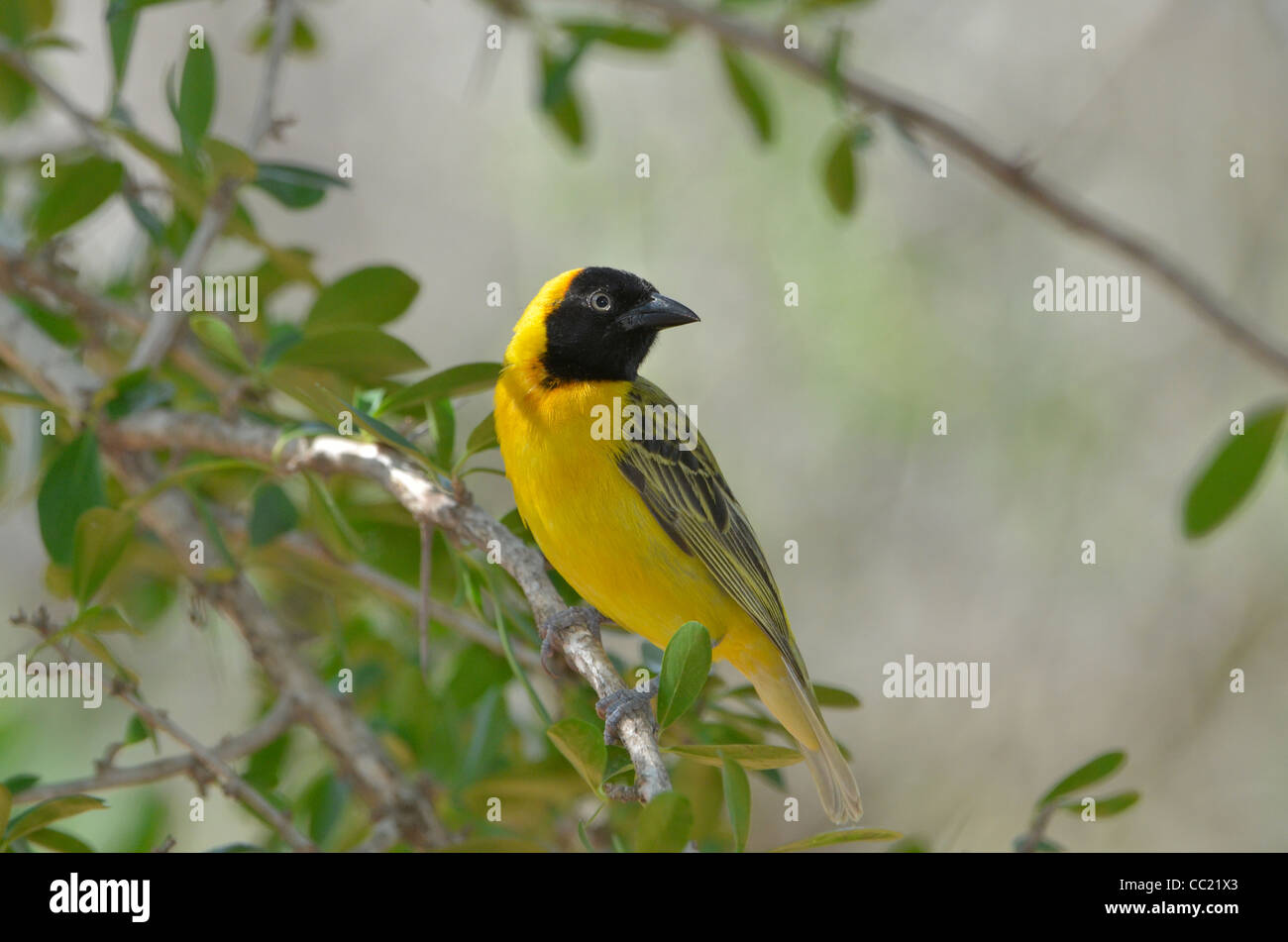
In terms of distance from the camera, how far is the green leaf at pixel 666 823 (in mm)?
1724

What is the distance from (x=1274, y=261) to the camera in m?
7.58

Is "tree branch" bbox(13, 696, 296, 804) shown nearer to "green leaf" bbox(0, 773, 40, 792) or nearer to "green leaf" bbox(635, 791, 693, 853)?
"green leaf" bbox(0, 773, 40, 792)

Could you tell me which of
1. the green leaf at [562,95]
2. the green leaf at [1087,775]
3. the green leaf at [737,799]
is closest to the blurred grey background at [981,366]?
the green leaf at [562,95]

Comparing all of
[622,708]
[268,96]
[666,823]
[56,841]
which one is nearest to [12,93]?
[268,96]

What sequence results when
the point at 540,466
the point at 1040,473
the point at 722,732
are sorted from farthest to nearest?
1. the point at 1040,473
2. the point at 540,466
3. the point at 722,732

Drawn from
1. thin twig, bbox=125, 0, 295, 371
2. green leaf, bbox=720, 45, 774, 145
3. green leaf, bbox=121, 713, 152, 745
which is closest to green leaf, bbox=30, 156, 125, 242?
thin twig, bbox=125, 0, 295, 371

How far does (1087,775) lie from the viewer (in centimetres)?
246

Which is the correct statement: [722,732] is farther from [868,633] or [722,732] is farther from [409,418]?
[868,633]

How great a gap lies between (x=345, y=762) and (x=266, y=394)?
3.49 ft

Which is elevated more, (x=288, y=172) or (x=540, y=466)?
(x=288, y=172)

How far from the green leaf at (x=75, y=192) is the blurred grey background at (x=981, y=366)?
155 inches

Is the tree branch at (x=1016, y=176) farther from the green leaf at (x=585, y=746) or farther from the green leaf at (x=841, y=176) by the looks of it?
the green leaf at (x=585, y=746)

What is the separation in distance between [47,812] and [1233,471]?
10.3 feet
